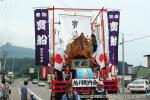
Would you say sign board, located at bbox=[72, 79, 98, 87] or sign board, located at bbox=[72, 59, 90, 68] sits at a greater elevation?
sign board, located at bbox=[72, 59, 90, 68]

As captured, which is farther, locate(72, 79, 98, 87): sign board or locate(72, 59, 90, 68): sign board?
locate(72, 59, 90, 68): sign board

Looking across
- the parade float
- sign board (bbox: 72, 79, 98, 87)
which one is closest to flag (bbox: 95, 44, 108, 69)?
the parade float

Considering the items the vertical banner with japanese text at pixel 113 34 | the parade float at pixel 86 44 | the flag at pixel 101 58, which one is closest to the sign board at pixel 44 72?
the parade float at pixel 86 44

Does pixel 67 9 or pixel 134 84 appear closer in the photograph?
pixel 67 9

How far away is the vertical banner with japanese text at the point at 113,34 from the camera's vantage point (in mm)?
17875

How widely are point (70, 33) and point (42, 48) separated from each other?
131 cm

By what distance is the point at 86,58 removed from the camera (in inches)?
710

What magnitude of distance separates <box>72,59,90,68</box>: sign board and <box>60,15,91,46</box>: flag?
2.51 feet

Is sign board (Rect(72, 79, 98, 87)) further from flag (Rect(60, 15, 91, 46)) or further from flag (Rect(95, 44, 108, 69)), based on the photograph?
flag (Rect(60, 15, 91, 46))

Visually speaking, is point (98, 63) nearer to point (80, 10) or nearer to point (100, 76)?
point (100, 76)

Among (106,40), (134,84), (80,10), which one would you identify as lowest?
(134,84)

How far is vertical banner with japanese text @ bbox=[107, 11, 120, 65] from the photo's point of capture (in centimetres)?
1788

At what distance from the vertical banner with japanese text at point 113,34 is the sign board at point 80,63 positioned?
35.1 inches

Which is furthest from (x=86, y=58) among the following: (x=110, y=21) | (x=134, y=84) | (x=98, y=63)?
(x=134, y=84)
